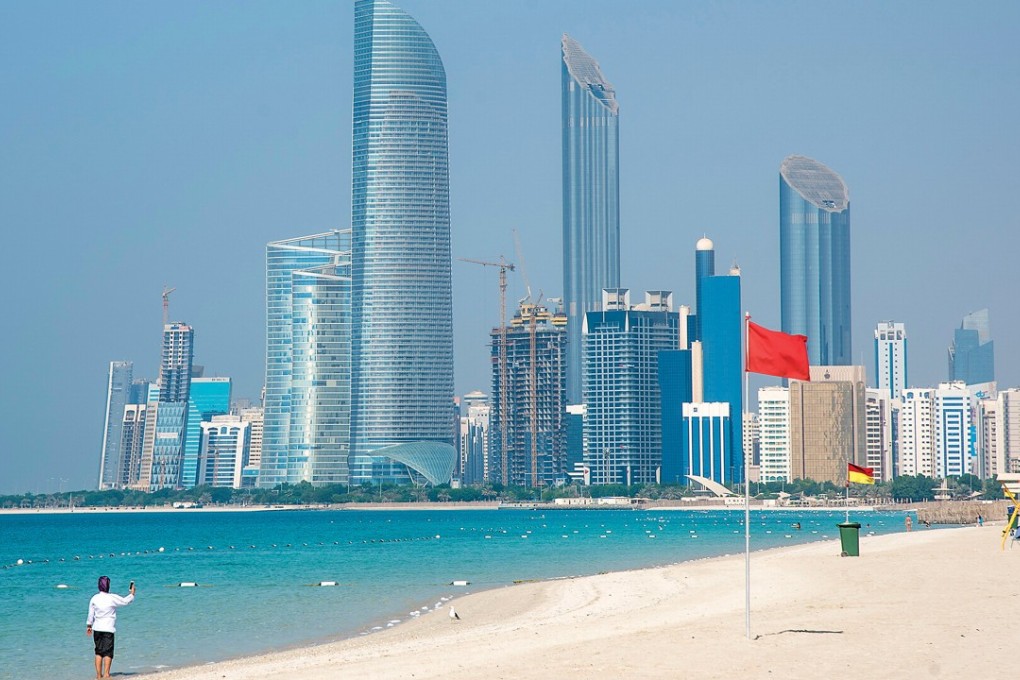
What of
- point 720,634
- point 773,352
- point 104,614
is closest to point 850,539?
point 720,634

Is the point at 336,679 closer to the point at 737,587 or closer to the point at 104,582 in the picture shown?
the point at 104,582

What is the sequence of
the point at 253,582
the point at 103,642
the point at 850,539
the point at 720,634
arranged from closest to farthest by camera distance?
the point at 103,642 → the point at 720,634 → the point at 850,539 → the point at 253,582

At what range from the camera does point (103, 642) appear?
29734 mm

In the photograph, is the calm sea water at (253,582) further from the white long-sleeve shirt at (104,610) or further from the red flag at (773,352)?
the red flag at (773,352)

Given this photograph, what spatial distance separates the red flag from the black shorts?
44.8ft

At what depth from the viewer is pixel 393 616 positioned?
4859 cm

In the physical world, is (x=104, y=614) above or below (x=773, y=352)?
below

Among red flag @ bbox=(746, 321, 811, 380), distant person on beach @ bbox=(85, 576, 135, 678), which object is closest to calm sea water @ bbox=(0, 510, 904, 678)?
distant person on beach @ bbox=(85, 576, 135, 678)

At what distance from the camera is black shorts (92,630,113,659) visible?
29.5m

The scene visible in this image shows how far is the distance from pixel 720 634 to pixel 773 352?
19.1ft

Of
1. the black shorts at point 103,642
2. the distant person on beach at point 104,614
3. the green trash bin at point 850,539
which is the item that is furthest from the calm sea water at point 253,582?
the green trash bin at point 850,539

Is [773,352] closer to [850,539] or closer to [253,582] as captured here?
[850,539]

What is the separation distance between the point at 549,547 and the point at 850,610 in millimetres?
71261

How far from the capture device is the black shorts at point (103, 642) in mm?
29500
